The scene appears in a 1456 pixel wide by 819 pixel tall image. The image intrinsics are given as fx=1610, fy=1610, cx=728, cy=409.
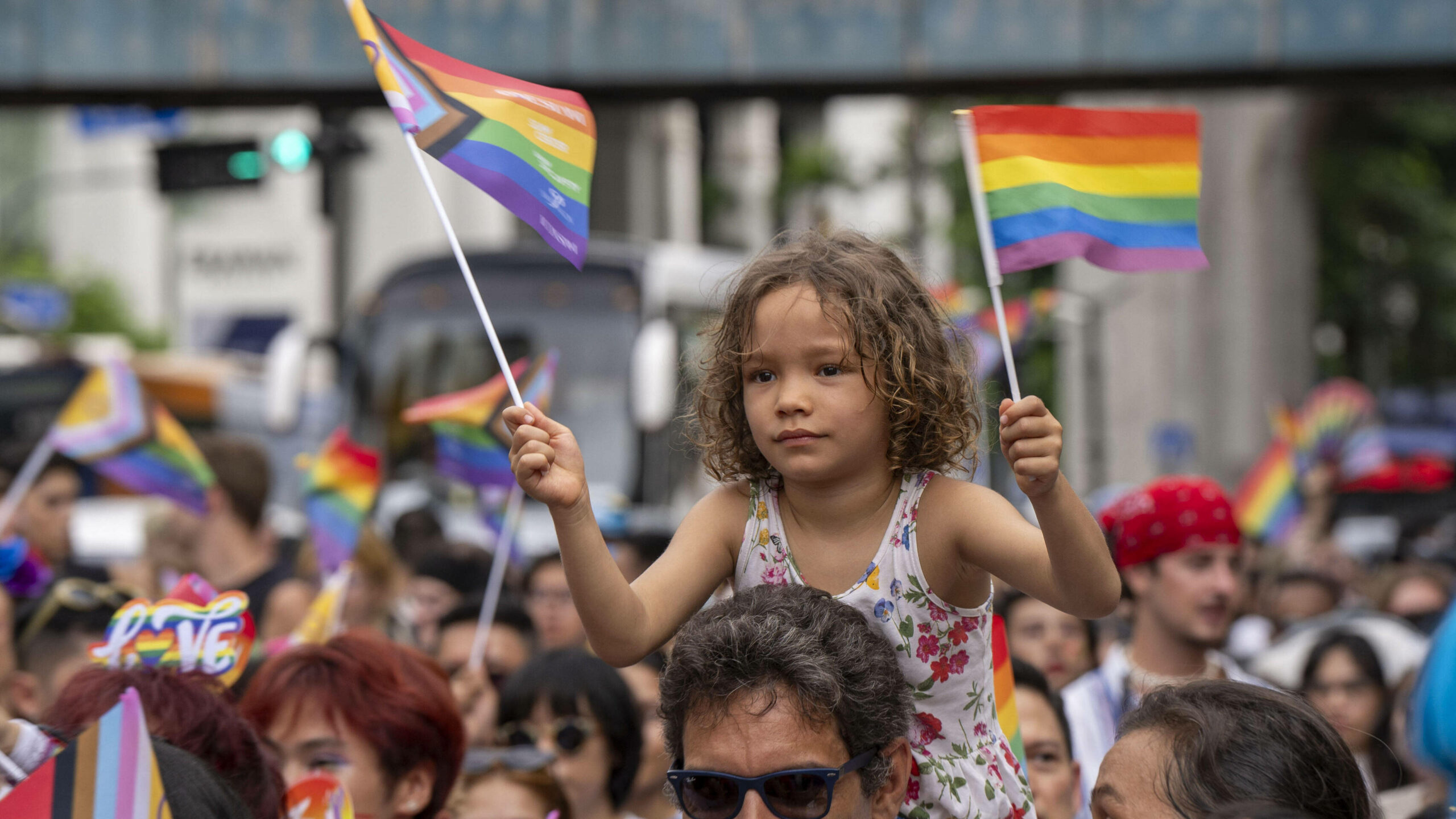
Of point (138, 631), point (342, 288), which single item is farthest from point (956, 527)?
point (342, 288)

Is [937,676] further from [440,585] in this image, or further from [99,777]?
[440,585]

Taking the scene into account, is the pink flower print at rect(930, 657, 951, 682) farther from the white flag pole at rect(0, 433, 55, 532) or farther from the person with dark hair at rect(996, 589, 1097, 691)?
the white flag pole at rect(0, 433, 55, 532)

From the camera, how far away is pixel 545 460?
2.54 m

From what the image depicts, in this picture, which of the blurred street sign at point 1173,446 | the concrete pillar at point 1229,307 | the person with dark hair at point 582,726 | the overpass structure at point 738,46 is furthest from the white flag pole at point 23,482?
the blurred street sign at point 1173,446

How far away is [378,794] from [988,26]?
25.7 feet

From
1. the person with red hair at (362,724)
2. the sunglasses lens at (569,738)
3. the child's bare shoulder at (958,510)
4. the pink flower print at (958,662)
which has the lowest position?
the sunglasses lens at (569,738)

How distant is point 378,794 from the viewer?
355cm

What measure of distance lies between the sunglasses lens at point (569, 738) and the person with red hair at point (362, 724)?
0.79m

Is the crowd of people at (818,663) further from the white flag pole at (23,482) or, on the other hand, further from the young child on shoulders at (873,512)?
the white flag pole at (23,482)

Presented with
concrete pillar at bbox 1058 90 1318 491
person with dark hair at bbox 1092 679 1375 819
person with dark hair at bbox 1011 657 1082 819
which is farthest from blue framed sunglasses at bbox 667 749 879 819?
concrete pillar at bbox 1058 90 1318 491

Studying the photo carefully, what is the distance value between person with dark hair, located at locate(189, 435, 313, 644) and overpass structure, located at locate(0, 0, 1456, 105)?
3.72 m

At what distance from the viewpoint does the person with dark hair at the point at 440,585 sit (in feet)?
23.4

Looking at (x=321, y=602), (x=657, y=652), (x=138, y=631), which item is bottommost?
(x=657, y=652)

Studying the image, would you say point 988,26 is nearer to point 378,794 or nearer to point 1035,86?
point 1035,86
